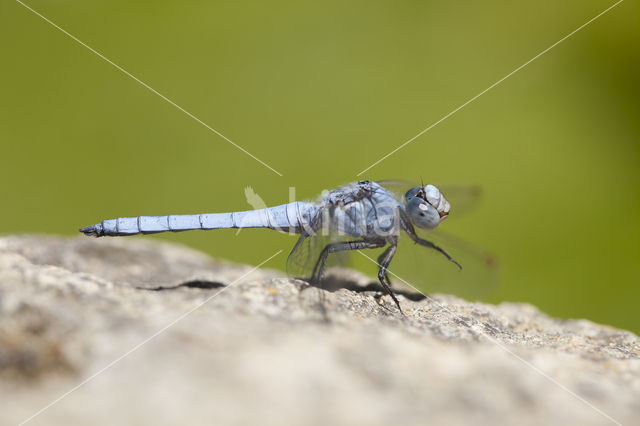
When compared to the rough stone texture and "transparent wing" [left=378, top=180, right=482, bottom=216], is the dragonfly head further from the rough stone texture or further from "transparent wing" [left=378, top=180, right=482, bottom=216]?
the rough stone texture

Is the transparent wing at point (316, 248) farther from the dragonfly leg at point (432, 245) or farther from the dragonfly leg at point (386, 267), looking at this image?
the dragonfly leg at point (432, 245)

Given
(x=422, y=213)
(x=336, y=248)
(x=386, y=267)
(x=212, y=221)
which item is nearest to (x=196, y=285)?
(x=212, y=221)

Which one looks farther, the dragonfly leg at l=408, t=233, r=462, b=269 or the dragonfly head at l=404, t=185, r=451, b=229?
the dragonfly leg at l=408, t=233, r=462, b=269

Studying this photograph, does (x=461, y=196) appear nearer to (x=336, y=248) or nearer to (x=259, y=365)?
(x=336, y=248)

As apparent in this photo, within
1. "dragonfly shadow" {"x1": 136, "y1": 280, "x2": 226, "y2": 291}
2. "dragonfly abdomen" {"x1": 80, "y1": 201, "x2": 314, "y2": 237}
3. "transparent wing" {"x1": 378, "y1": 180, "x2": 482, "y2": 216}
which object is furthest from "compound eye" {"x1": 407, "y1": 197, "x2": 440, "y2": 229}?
"dragonfly shadow" {"x1": 136, "y1": 280, "x2": 226, "y2": 291}

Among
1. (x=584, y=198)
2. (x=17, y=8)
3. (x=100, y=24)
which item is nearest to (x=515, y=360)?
(x=584, y=198)

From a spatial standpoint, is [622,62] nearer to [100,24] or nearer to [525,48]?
[525,48]
